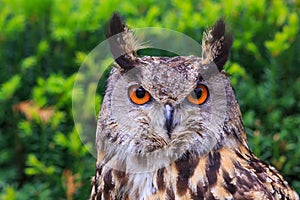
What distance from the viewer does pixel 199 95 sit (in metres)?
2.94

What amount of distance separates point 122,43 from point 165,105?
1.12ft

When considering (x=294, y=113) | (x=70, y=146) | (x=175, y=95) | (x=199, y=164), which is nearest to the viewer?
(x=175, y=95)

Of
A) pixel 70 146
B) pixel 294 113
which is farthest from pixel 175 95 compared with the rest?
pixel 294 113

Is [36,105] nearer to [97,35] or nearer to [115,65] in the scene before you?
[97,35]

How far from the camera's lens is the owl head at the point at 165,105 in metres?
2.91

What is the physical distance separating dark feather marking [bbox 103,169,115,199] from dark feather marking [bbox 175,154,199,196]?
0.98 ft

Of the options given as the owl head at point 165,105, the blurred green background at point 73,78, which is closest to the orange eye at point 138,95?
the owl head at point 165,105

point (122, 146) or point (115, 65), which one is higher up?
point (115, 65)

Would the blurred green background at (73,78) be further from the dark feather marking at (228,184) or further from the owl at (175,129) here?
the dark feather marking at (228,184)

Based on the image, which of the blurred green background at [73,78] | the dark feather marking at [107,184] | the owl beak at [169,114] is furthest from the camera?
the blurred green background at [73,78]

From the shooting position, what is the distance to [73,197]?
396 cm

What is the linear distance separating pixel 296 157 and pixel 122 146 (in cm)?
127

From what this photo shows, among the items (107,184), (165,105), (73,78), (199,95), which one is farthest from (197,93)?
(73,78)

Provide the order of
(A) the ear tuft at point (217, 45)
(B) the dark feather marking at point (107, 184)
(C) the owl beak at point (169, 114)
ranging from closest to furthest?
(C) the owl beak at point (169, 114) → (A) the ear tuft at point (217, 45) → (B) the dark feather marking at point (107, 184)
